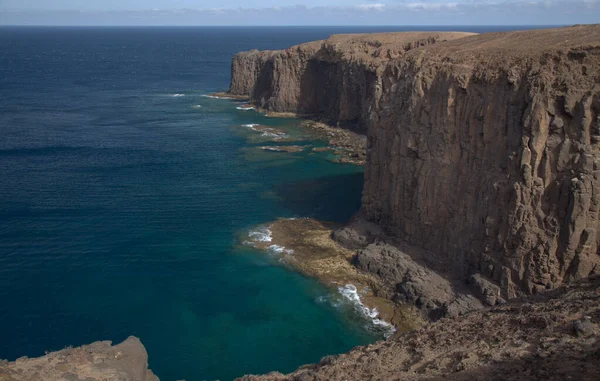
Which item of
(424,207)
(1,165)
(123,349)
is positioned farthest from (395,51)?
(123,349)

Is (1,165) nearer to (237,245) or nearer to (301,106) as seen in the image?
(237,245)

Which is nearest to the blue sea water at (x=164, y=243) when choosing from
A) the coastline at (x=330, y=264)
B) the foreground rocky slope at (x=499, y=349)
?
the coastline at (x=330, y=264)

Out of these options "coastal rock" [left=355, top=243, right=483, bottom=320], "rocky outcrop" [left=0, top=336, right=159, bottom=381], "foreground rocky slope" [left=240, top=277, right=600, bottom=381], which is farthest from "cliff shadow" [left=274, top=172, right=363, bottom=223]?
"rocky outcrop" [left=0, top=336, right=159, bottom=381]

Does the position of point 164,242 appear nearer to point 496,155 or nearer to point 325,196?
point 325,196

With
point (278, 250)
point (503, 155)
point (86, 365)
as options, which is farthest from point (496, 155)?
point (86, 365)

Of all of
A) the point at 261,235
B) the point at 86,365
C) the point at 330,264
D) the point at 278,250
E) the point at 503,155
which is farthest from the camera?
the point at 261,235

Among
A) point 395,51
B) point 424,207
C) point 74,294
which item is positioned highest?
point 395,51
